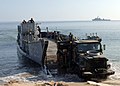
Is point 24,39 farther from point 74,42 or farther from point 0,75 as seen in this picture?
point 74,42

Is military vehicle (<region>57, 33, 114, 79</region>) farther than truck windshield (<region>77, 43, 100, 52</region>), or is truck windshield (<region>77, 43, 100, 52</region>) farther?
truck windshield (<region>77, 43, 100, 52</region>)

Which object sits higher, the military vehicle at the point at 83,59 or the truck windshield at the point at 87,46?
the truck windshield at the point at 87,46

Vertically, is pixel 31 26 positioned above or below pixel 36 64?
above

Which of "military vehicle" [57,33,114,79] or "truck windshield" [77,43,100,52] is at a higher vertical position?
"truck windshield" [77,43,100,52]

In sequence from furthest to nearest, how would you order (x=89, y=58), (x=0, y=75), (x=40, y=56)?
1. (x=40, y=56)
2. (x=0, y=75)
3. (x=89, y=58)

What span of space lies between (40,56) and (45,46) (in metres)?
2.54

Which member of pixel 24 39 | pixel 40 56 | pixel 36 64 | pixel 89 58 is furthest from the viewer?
pixel 24 39

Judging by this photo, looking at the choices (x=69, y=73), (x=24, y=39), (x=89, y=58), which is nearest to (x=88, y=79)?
(x=89, y=58)

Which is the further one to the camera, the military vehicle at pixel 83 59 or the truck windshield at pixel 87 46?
the truck windshield at pixel 87 46

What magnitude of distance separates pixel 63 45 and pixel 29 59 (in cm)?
1447

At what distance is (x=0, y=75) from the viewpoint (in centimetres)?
3030

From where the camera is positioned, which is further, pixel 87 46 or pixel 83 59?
pixel 87 46

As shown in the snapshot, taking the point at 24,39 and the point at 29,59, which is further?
the point at 24,39

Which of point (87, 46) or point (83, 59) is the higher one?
point (87, 46)
